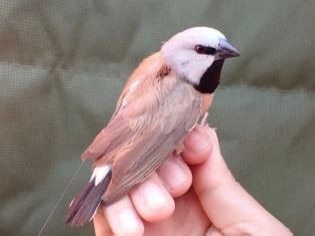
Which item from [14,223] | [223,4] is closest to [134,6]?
[223,4]

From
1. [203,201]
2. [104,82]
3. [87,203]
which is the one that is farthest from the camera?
[104,82]

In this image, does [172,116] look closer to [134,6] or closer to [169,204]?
[169,204]

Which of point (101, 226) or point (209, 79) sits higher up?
point (209, 79)

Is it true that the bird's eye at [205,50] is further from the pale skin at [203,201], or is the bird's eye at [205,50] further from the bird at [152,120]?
the pale skin at [203,201]

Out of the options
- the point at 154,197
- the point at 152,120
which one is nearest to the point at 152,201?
the point at 154,197

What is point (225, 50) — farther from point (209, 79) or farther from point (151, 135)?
point (151, 135)

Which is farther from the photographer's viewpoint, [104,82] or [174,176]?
[104,82]

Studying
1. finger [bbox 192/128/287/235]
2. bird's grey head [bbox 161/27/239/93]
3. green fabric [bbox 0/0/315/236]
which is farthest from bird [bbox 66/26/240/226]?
green fabric [bbox 0/0/315/236]
